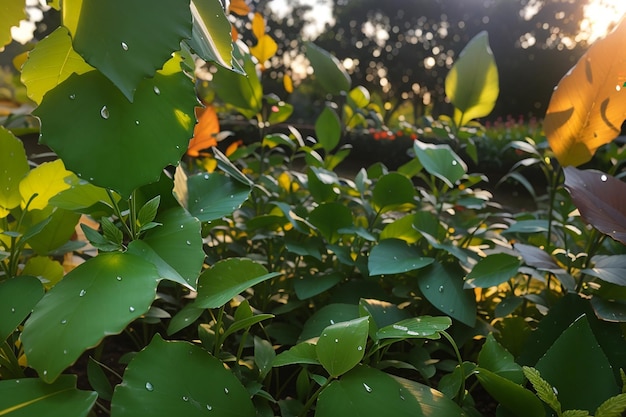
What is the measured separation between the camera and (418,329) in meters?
0.42

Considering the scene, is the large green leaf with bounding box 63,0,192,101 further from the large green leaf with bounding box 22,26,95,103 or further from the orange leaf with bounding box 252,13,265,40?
the orange leaf with bounding box 252,13,265,40

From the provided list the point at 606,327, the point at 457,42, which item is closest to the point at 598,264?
the point at 606,327

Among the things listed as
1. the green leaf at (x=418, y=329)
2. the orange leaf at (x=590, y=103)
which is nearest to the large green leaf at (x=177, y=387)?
the green leaf at (x=418, y=329)

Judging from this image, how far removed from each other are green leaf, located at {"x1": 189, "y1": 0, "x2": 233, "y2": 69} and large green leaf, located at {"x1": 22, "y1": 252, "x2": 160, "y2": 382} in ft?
0.56

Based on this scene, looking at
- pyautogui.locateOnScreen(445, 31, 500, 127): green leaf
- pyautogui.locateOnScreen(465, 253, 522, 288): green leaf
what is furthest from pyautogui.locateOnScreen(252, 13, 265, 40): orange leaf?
pyautogui.locateOnScreen(465, 253, 522, 288): green leaf

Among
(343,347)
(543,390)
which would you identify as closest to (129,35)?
(343,347)

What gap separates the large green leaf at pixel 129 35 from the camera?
31 cm

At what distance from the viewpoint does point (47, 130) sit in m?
0.35

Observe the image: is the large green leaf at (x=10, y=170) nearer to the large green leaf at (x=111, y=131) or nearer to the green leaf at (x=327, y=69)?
the large green leaf at (x=111, y=131)

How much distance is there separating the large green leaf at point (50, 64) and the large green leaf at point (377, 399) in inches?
13.5

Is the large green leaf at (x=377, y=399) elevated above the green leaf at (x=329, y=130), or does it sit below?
below

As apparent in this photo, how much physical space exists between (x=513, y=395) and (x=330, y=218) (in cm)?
40

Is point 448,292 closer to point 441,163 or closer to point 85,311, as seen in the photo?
point 441,163

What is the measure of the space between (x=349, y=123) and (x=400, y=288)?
21.4 inches
